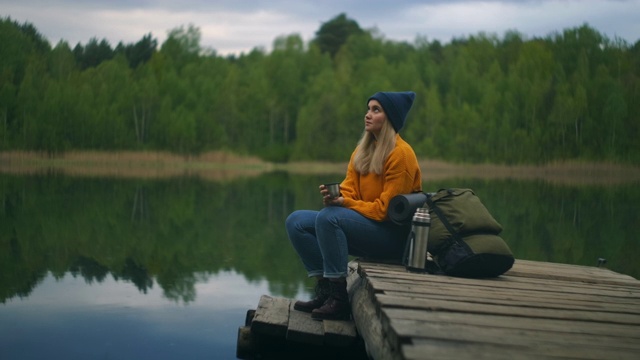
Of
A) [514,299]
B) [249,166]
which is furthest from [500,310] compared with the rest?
[249,166]

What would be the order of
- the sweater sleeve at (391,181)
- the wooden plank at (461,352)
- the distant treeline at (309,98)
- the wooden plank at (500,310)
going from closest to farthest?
the wooden plank at (461,352) → the wooden plank at (500,310) → the sweater sleeve at (391,181) → the distant treeline at (309,98)

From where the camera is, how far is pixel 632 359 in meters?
2.87

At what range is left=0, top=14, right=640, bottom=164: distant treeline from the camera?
46031 mm

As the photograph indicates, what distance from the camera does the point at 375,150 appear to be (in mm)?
4648

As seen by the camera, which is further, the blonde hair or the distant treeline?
the distant treeline

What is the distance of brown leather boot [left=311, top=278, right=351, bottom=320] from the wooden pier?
0.09m

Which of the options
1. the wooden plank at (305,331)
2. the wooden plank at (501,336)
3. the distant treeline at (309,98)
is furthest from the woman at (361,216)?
the distant treeline at (309,98)

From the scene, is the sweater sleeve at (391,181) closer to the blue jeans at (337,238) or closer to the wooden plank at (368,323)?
the blue jeans at (337,238)

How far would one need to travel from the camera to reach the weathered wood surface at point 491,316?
115 inches

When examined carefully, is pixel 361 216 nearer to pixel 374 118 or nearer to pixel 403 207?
pixel 403 207

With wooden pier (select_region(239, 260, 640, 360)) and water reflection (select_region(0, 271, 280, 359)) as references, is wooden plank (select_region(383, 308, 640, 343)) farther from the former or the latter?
water reflection (select_region(0, 271, 280, 359))

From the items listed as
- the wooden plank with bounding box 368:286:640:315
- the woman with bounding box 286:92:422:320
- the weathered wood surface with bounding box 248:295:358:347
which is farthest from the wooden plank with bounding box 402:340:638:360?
the woman with bounding box 286:92:422:320

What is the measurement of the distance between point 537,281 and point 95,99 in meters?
48.4

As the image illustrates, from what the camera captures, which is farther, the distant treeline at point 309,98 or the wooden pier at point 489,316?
the distant treeline at point 309,98
